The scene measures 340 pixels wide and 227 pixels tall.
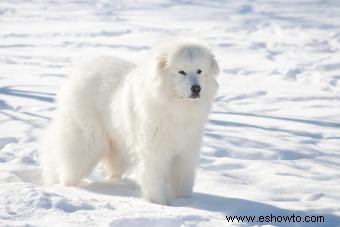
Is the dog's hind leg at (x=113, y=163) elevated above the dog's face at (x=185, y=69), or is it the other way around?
the dog's face at (x=185, y=69)

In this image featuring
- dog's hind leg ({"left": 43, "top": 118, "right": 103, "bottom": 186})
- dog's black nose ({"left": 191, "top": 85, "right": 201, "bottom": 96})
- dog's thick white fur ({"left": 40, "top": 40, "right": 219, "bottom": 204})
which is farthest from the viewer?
dog's hind leg ({"left": 43, "top": 118, "right": 103, "bottom": 186})

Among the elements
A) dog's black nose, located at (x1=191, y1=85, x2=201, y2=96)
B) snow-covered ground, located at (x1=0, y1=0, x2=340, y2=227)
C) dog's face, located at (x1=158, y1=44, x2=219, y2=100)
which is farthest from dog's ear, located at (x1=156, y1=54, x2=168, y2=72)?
snow-covered ground, located at (x1=0, y1=0, x2=340, y2=227)

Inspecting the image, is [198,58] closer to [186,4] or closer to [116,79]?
[116,79]

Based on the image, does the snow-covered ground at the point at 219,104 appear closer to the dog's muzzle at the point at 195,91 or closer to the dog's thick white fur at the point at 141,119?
the dog's thick white fur at the point at 141,119

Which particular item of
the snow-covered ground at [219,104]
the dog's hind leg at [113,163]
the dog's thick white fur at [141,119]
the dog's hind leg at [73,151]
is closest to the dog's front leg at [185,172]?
the dog's thick white fur at [141,119]

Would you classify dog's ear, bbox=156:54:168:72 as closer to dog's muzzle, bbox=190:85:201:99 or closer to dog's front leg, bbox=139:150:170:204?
dog's muzzle, bbox=190:85:201:99

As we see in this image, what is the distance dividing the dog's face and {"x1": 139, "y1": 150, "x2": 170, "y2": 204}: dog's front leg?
612 mm

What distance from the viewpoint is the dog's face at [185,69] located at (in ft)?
18.3

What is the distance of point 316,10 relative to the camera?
21234 mm

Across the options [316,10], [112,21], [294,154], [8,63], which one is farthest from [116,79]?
[316,10]

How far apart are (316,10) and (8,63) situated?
1135cm

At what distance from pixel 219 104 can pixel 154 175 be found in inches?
209

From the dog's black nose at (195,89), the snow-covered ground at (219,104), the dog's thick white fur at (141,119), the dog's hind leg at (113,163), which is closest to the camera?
the snow-covered ground at (219,104)

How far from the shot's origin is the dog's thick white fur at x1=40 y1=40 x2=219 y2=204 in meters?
5.69
